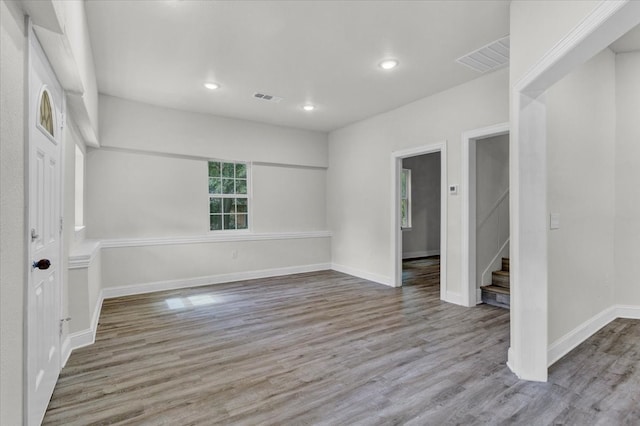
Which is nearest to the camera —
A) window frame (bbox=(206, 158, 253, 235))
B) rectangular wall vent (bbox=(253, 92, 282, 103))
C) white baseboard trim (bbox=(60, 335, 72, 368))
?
white baseboard trim (bbox=(60, 335, 72, 368))

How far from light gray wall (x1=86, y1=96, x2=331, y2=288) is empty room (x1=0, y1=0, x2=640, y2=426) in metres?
0.04

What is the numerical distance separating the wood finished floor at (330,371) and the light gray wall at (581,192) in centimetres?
45

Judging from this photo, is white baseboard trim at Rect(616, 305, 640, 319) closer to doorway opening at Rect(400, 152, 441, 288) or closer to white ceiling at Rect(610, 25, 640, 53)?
white ceiling at Rect(610, 25, 640, 53)

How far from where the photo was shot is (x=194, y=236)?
5.20 m

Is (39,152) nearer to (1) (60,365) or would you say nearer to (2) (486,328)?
(1) (60,365)

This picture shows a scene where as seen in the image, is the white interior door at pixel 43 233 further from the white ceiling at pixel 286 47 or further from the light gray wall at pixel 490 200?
the light gray wall at pixel 490 200

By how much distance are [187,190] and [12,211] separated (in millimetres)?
3994

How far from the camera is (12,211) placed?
1307 mm

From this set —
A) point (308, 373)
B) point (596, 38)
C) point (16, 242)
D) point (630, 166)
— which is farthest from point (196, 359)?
point (630, 166)

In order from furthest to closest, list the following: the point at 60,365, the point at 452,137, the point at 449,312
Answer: the point at 452,137 < the point at 449,312 < the point at 60,365

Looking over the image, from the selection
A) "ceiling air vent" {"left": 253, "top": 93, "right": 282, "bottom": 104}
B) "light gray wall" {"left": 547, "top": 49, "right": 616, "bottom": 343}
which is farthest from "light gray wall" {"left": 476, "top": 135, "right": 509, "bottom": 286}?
"ceiling air vent" {"left": 253, "top": 93, "right": 282, "bottom": 104}

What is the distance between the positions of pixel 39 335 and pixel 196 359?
1.15m

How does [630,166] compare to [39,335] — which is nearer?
[39,335]

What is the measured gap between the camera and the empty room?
1895mm
